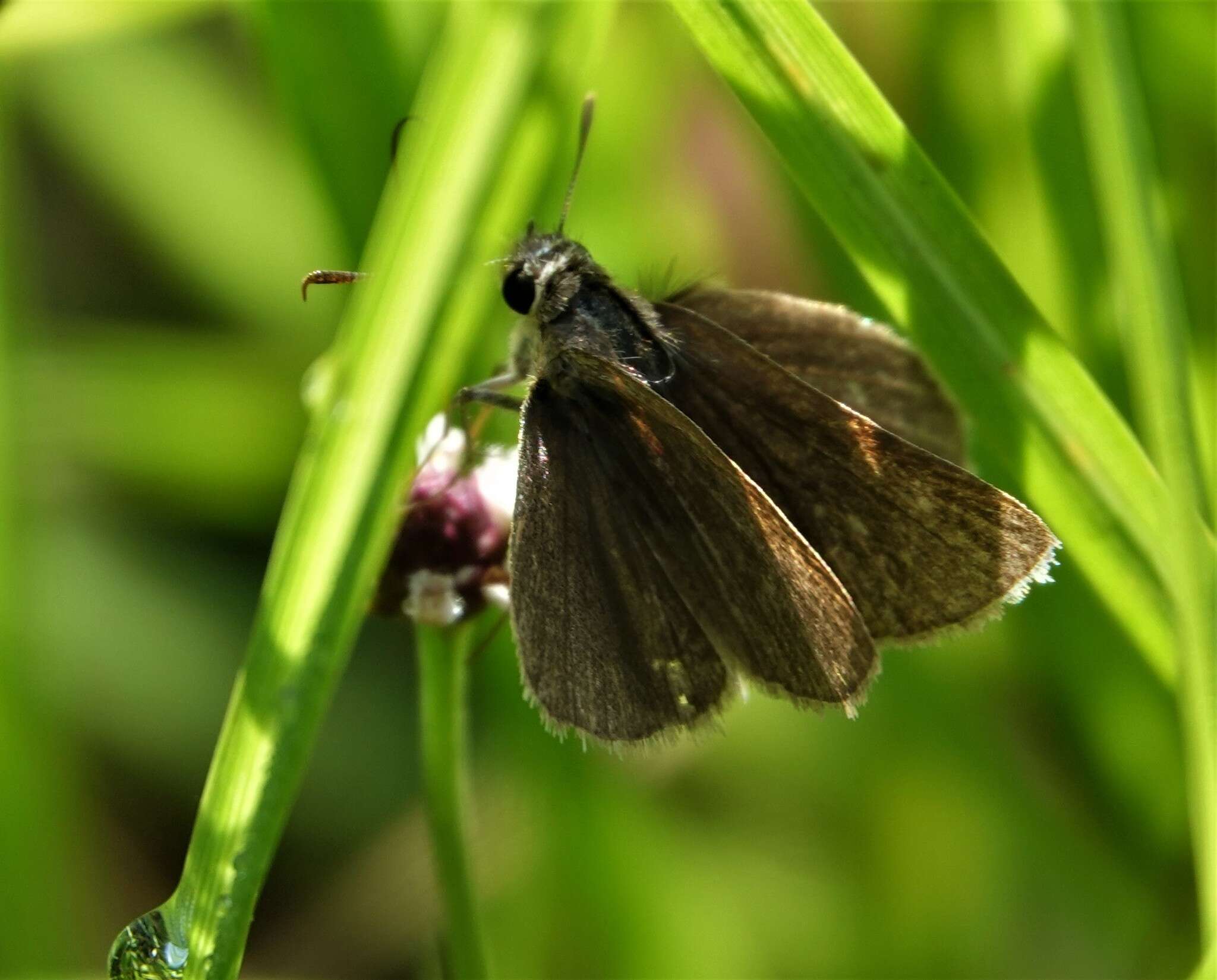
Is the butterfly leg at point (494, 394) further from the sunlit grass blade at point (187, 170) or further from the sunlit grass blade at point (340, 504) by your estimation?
the sunlit grass blade at point (187, 170)

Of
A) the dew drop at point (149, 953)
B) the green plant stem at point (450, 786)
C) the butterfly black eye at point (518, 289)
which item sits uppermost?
the butterfly black eye at point (518, 289)

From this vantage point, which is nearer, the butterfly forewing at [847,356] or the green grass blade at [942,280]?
the green grass blade at [942,280]

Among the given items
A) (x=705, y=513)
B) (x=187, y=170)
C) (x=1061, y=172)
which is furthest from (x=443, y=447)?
(x=187, y=170)

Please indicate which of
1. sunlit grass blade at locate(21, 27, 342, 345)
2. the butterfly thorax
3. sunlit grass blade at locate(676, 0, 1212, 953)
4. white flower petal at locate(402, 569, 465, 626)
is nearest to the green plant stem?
white flower petal at locate(402, 569, 465, 626)

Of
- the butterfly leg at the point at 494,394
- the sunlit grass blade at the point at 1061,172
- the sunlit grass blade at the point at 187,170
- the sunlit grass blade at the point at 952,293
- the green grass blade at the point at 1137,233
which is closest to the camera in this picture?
the sunlit grass blade at the point at 952,293

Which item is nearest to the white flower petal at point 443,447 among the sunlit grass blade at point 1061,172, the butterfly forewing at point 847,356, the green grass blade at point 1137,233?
the butterfly forewing at point 847,356

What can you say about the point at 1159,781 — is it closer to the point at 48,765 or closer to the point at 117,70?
the point at 48,765

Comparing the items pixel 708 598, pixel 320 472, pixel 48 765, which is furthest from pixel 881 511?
pixel 48 765
